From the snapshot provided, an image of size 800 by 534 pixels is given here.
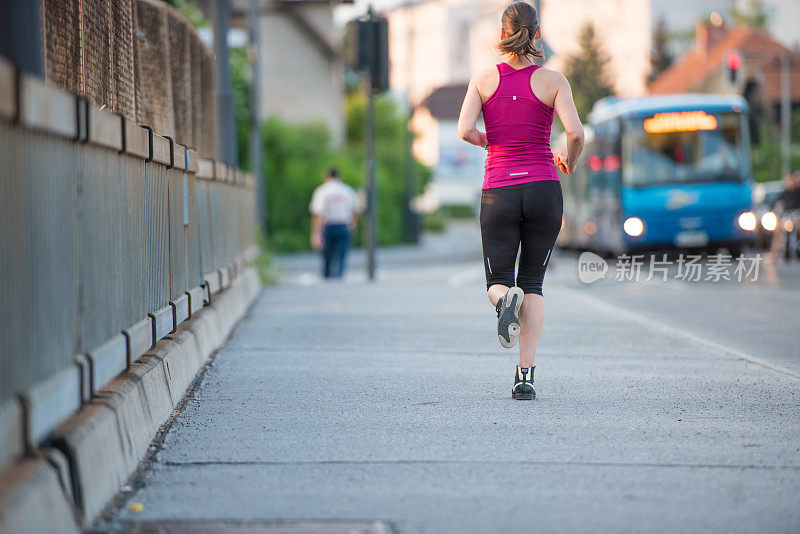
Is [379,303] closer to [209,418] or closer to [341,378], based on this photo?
[341,378]

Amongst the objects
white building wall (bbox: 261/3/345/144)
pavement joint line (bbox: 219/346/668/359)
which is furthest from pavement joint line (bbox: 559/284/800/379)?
white building wall (bbox: 261/3/345/144)

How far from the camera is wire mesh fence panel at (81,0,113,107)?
19.0ft

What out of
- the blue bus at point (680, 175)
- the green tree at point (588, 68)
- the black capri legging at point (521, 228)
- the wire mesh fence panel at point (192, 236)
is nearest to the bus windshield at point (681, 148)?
the blue bus at point (680, 175)

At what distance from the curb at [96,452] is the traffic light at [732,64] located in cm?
2189

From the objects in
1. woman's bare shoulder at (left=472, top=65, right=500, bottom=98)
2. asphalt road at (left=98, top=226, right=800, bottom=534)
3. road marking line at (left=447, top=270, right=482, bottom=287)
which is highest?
woman's bare shoulder at (left=472, top=65, right=500, bottom=98)

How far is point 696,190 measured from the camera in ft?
77.2

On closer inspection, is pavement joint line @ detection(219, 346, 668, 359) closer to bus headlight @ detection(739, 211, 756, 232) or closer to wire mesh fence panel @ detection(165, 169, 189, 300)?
wire mesh fence panel @ detection(165, 169, 189, 300)

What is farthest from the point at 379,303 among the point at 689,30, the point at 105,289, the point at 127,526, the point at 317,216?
the point at 689,30

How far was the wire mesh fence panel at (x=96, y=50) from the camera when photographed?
5.78m

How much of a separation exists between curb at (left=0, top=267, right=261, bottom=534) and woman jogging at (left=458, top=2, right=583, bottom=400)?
1723 mm

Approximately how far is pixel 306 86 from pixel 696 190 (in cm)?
2281

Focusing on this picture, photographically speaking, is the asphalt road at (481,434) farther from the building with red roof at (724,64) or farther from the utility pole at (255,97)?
the building with red roof at (724,64)

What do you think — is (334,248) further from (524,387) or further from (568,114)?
(568,114)

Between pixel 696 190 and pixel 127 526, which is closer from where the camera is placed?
pixel 127 526
